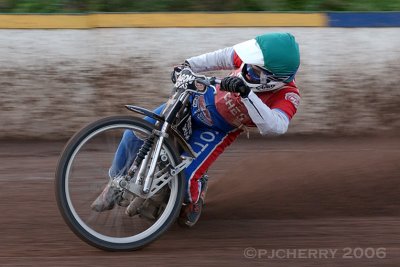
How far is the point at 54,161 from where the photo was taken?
7488 millimetres

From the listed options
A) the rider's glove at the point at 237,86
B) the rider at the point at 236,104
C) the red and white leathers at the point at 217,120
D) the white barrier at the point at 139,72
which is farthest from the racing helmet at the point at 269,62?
the white barrier at the point at 139,72

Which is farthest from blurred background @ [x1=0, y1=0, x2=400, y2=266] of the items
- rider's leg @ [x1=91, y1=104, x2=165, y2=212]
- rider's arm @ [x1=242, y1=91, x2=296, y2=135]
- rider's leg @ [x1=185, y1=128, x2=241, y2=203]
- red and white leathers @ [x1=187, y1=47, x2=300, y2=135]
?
rider's leg @ [x1=91, y1=104, x2=165, y2=212]

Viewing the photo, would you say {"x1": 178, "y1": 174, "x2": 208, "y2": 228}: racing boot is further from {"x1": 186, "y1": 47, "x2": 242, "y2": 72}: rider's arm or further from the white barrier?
the white barrier

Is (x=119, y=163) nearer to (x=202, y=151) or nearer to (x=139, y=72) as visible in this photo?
Result: (x=202, y=151)

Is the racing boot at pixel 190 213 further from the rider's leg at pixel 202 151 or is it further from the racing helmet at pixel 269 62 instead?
the racing helmet at pixel 269 62

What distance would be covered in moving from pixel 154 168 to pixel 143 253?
0.54 meters

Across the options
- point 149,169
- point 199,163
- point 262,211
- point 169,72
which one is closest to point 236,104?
point 199,163

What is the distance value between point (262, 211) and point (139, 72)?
8.29ft

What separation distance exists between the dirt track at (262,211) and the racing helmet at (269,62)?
1.06m

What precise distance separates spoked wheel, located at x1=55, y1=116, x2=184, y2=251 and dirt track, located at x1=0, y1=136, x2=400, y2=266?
12 centimetres

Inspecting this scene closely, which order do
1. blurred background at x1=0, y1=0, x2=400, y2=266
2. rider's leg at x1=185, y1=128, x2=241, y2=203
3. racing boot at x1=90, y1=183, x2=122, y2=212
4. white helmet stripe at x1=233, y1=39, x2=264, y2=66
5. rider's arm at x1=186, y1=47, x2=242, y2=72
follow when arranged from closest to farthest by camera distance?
racing boot at x1=90, y1=183, x2=122, y2=212
white helmet stripe at x1=233, y1=39, x2=264, y2=66
rider's leg at x1=185, y1=128, x2=241, y2=203
rider's arm at x1=186, y1=47, x2=242, y2=72
blurred background at x1=0, y1=0, x2=400, y2=266

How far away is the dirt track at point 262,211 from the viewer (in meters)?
5.00

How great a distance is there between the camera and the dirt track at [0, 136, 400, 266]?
16.4 ft

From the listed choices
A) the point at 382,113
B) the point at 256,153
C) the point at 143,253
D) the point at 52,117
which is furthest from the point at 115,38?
the point at 143,253
